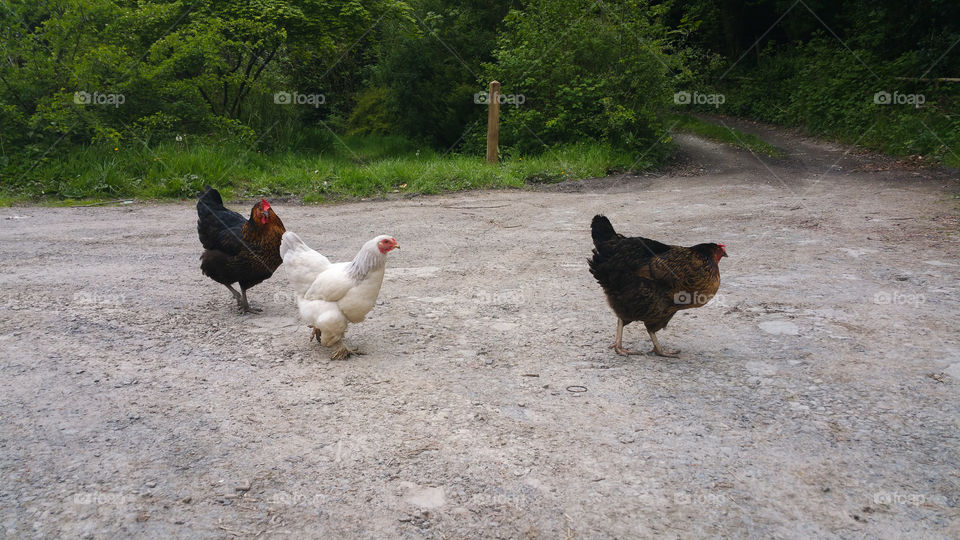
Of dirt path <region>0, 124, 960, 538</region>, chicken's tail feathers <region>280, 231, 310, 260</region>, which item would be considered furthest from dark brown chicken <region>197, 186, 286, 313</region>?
chicken's tail feathers <region>280, 231, 310, 260</region>

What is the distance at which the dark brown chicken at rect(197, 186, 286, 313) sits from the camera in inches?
208

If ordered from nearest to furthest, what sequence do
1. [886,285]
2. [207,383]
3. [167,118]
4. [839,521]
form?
[839,521]
[207,383]
[886,285]
[167,118]

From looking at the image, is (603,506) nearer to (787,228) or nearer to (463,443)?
(463,443)

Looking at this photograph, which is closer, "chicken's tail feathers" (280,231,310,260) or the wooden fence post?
"chicken's tail feathers" (280,231,310,260)

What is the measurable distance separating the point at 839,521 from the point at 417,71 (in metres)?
15.4

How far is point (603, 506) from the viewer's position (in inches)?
113

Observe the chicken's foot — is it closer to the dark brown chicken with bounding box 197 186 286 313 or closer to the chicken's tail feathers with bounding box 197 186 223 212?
the dark brown chicken with bounding box 197 186 286 313

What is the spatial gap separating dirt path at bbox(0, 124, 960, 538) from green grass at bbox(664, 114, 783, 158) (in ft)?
34.3

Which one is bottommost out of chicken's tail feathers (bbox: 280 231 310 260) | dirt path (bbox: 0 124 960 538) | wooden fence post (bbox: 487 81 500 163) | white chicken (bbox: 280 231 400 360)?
dirt path (bbox: 0 124 960 538)

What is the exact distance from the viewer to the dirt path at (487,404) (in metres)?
2.85

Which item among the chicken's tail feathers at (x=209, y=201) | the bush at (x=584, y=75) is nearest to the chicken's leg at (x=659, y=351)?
the chicken's tail feathers at (x=209, y=201)

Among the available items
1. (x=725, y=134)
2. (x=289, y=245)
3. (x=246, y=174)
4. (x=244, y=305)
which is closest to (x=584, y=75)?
(x=725, y=134)

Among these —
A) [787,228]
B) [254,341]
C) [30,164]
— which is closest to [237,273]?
[254,341]

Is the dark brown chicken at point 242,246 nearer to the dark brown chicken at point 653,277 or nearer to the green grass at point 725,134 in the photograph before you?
the dark brown chicken at point 653,277
